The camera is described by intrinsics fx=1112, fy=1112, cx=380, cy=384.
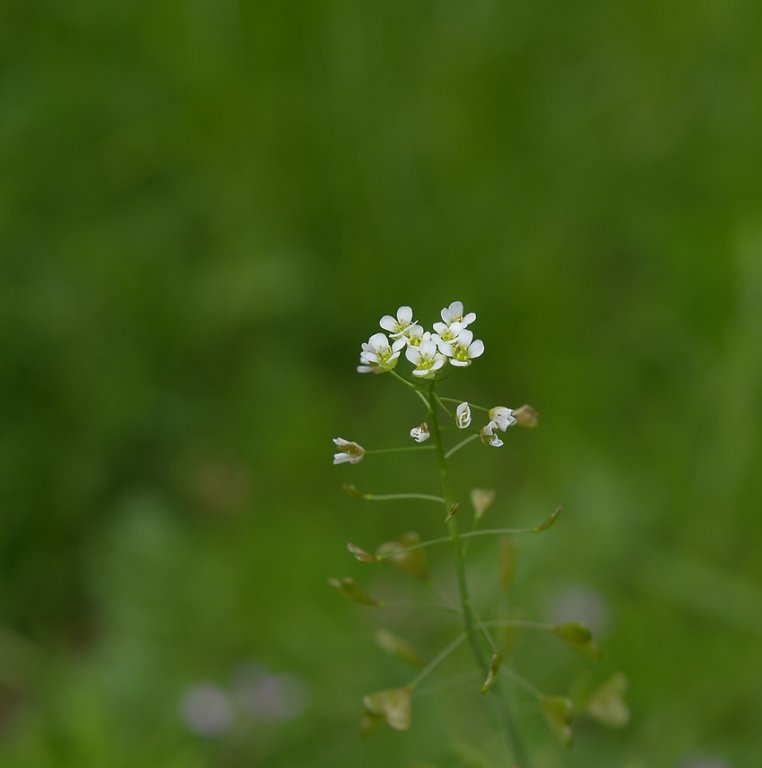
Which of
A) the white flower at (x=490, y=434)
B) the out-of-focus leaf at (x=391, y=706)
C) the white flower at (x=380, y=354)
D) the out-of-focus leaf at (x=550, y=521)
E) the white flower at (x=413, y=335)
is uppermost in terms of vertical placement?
the white flower at (x=413, y=335)

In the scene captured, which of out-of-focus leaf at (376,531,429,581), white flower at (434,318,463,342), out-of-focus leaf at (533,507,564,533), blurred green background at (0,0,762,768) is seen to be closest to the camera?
out-of-focus leaf at (533,507,564,533)

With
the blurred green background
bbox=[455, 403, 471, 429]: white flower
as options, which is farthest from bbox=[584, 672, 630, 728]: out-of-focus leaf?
the blurred green background

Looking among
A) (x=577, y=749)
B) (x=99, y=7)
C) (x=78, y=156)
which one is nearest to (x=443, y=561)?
(x=577, y=749)

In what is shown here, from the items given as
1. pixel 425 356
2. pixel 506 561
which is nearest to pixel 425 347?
pixel 425 356

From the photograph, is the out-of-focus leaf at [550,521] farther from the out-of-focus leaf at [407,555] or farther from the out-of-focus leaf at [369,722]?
the out-of-focus leaf at [369,722]

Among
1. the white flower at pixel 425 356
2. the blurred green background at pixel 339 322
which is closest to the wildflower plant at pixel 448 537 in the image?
the white flower at pixel 425 356

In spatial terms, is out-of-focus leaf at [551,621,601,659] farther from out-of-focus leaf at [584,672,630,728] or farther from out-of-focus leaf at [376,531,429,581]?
out-of-focus leaf at [376,531,429,581]
